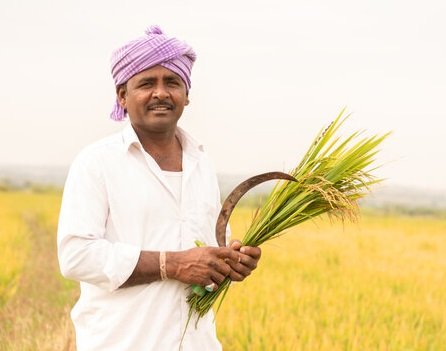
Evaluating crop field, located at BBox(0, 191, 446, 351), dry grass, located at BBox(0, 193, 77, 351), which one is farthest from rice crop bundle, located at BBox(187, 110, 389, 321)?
dry grass, located at BBox(0, 193, 77, 351)

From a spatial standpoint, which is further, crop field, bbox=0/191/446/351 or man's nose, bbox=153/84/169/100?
crop field, bbox=0/191/446/351

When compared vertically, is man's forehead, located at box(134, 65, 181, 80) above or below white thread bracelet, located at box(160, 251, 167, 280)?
above

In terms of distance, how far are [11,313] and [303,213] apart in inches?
169

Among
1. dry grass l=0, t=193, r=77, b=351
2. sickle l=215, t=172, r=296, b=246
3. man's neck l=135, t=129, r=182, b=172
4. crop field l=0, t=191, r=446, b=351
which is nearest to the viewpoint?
sickle l=215, t=172, r=296, b=246

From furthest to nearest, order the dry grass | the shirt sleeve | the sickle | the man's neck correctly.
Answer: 1. the dry grass
2. the man's neck
3. the sickle
4. the shirt sleeve

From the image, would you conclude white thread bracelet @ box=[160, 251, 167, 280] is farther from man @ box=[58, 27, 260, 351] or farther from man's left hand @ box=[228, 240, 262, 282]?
man's left hand @ box=[228, 240, 262, 282]

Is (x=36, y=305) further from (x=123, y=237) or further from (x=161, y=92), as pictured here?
(x=161, y=92)

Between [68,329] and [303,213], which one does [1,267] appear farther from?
[303,213]

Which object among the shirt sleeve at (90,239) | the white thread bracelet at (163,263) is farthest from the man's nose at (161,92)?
the white thread bracelet at (163,263)

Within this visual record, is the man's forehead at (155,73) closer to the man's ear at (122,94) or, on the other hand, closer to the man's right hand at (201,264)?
the man's ear at (122,94)

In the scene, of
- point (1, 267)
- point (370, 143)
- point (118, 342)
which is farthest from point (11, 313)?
point (370, 143)

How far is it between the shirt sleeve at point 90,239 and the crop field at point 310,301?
571 mm

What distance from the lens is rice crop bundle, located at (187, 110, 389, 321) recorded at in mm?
2637

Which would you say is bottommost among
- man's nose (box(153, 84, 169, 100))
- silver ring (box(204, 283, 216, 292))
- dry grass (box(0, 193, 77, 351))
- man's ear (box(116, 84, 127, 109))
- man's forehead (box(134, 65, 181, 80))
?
dry grass (box(0, 193, 77, 351))
